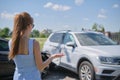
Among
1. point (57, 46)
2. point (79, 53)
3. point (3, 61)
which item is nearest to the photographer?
point (3, 61)

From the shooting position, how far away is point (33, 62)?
2760 millimetres

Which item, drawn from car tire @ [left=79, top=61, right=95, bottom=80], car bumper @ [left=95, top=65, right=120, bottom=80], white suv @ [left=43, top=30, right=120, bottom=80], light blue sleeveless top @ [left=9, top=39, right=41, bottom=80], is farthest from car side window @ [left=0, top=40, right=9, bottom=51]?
light blue sleeveless top @ [left=9, top=39, right=41, bottom=80]

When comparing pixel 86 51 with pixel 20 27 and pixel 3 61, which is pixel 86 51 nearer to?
pixel 3 61

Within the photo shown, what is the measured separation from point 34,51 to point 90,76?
4.80 meters

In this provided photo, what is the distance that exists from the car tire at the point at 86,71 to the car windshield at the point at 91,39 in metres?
0.90

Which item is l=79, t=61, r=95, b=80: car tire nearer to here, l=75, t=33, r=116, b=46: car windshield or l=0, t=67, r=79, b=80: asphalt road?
l=75, t=33, r=116, b=46: car windshield

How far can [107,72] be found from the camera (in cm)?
696

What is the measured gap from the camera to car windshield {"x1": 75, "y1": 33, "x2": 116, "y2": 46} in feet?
27.5

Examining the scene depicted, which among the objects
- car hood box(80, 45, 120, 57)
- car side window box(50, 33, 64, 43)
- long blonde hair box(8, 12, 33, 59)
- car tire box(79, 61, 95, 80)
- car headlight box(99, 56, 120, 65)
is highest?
long blonde hair box(8, 12, 33, 59)

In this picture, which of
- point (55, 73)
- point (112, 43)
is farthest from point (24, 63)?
point (55, 73)

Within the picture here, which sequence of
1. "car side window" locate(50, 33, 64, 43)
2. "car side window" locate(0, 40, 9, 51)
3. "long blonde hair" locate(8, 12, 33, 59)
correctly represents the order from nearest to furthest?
"long blonde hair" locate(8, 12, 33, 59)
"car side window" locate(0, 40, 9, 51)
"car side window" locate(50, 33, 64, 43)

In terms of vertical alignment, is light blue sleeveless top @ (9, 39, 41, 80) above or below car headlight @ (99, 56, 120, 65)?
above

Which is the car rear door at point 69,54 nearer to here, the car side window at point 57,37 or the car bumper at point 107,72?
the car side window at point 57,37

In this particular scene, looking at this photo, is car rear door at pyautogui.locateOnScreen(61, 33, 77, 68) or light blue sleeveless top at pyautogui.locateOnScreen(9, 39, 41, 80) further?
car rear door at pyautogui.locateOnScreen(61, 33, 77, 68)
